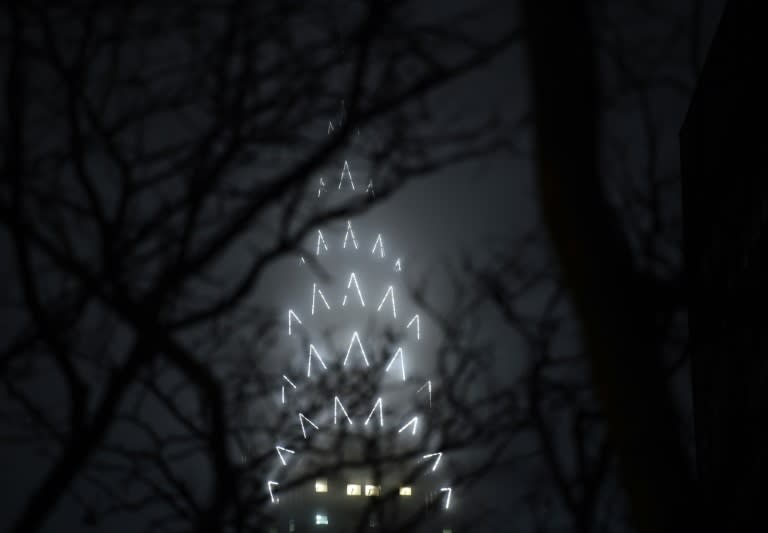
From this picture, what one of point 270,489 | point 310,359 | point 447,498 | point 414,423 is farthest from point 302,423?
point 447,498

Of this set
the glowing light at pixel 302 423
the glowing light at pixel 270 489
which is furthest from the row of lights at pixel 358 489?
the glowing light at pixel 270 489

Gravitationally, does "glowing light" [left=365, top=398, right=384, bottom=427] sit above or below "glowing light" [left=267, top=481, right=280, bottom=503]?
above

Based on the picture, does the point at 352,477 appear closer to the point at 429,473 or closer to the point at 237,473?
the point at 429,473

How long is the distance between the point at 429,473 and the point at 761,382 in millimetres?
2396

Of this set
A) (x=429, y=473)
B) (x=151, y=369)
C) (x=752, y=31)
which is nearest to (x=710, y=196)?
(x=752, y=31)

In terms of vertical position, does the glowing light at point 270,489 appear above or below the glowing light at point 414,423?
below

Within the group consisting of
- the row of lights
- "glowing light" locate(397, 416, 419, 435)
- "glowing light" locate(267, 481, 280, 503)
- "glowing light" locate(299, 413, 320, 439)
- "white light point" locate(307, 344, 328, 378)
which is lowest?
"glowing light" locate(267, 481, 280, 503)

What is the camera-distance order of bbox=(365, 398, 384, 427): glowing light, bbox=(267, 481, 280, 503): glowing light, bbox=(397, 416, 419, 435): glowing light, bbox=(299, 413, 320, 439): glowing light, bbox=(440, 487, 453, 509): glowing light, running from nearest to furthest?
bbox=(267, 481, 280, 503): glowing light, bbox=(299, 413, 320, 439): glowing light, bbox=(365, 398, 384, 427): glowing light, bbox=(440, 487, 453, 509): glowing light, bbox=(397, 416, 419, 435): glowing light

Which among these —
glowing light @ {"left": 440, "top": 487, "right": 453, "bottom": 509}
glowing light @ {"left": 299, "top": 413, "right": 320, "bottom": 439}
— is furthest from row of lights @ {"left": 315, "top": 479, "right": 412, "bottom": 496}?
glowing light @ {"left": 299, "top": 413, "right": 320, "bottom": 439}

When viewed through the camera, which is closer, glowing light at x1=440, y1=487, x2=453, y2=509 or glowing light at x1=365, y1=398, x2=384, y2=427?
glowing light at x1=365, y1=398, x2=384, y2=427

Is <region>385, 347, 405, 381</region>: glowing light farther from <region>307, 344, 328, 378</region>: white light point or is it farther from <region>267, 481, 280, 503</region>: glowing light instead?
<region>267, 481, 280, 503</region>: glowing light

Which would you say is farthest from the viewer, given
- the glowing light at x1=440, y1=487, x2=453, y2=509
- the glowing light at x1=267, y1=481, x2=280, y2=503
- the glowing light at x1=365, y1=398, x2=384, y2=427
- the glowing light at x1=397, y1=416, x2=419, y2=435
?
the glowing light at x1=397, y1=416, x2=419, y2=435

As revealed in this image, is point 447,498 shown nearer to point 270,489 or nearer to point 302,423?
point 302,423

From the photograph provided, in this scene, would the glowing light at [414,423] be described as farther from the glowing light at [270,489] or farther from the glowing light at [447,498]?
the glowing light at [270,489]
